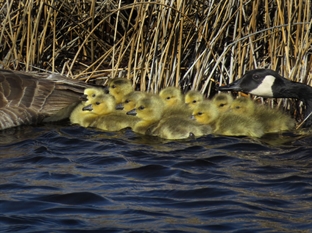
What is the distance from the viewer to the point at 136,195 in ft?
19.7

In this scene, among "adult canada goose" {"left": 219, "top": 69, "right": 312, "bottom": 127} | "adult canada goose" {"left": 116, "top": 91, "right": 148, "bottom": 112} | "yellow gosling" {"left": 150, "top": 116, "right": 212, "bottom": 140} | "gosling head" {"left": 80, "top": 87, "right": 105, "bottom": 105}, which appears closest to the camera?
"yellow gosling" {"left": 150, "top": 116, "right": 212, "bottom": 140}

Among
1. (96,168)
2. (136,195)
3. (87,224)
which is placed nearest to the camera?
(87,224)

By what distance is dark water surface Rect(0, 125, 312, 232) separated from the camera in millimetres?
5457

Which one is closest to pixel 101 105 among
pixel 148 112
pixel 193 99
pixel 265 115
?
pixel 148 112

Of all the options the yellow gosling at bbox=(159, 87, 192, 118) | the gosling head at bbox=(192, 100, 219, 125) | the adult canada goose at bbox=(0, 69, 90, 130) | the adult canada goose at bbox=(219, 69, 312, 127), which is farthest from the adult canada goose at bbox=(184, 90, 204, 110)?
the adult canada goose at bbox=(0, 69, 90, 130)

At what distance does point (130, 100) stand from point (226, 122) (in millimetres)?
1133

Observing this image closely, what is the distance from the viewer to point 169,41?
334 inches

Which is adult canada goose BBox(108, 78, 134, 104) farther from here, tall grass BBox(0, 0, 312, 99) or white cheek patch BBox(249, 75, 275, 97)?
white cheek patch BBox(249, 75, 275, 97)

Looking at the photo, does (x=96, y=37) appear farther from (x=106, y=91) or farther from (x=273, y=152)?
(x=273, y=152)

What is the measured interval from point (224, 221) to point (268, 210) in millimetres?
393

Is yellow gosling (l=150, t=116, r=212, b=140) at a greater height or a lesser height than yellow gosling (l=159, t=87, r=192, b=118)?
lesser

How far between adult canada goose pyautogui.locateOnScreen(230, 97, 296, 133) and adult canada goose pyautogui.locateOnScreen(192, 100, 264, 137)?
0.09m

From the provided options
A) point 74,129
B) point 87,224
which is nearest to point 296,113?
point 74,129

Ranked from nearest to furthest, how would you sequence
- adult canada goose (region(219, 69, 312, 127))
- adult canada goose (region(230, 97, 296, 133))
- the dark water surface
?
the dark water surface
adult canada goose (region(230, 97, 296, 133))
adult canada goose (region(219, 69, 312, 127))
